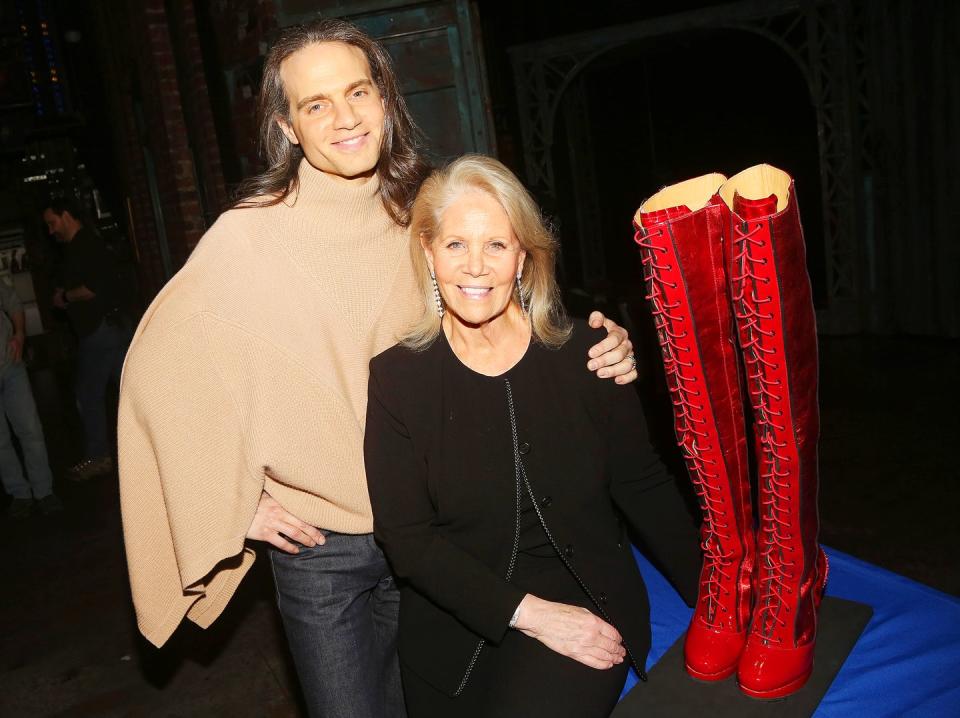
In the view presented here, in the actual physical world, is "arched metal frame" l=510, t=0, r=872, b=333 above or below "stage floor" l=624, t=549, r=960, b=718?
above

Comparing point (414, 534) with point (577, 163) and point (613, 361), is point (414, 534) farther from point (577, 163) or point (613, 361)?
point (577, 163)

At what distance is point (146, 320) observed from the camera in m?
1.86

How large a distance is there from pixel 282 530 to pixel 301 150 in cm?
95

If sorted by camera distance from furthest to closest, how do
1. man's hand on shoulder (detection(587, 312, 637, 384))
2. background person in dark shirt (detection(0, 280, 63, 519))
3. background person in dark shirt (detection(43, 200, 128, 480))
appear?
background person in dark shirt (detection(43, 200, 128, 480)), background person in dark shirt (detection(0, 280, 63, 519)), man's hand on shoulder (detection(587, 312, 637, 384))

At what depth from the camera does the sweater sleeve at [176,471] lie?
182 centimetres

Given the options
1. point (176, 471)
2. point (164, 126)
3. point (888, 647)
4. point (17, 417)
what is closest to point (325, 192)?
point (176, 471)

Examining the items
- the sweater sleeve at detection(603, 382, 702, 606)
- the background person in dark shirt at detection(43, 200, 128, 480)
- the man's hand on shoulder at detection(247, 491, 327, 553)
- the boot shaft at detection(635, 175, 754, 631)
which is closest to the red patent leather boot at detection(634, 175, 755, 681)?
the boot shaft at detection(635, 175, 754, 631)

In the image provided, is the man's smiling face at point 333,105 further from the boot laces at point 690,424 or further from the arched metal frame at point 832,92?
the arched metal frame at point 832,92

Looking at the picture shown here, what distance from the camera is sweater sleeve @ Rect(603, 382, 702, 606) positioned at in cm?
189

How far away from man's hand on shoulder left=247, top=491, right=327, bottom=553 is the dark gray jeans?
4cm

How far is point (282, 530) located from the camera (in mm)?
1906

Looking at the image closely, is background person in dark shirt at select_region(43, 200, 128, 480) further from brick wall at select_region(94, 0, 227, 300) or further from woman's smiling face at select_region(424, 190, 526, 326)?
woman's smiling face at select_region(424, 190, 526, 326)

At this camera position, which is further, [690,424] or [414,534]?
[414,534]

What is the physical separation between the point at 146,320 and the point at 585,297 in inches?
132
